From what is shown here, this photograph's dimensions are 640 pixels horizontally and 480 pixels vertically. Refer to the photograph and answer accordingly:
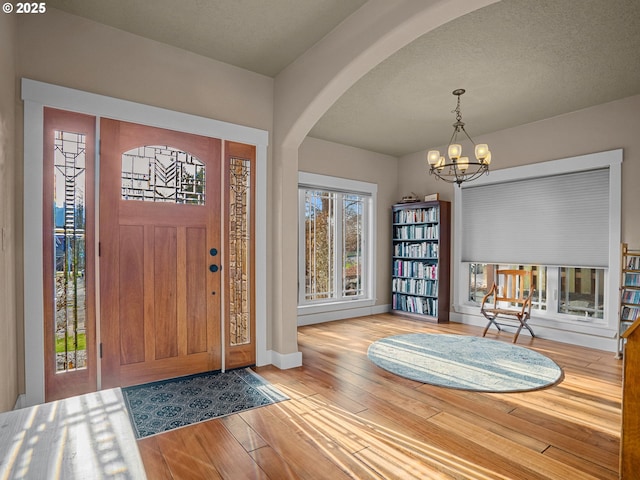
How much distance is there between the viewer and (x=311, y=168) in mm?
5625

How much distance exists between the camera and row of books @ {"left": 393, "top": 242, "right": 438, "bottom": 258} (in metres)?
5.97

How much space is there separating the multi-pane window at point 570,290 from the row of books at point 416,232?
1243 mm

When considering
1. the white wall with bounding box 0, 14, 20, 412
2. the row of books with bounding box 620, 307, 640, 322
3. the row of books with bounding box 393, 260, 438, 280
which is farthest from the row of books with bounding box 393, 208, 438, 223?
the white wall with bounding box 0, 14, 20, 412

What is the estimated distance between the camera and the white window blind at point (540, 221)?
4422mm

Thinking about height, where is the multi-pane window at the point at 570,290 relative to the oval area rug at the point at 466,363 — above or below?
above

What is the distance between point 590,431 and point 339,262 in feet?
13.6

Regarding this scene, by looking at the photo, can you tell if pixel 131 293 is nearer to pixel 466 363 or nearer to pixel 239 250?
pixel 239 250

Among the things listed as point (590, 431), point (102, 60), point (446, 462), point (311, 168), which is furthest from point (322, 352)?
point (102, 60)

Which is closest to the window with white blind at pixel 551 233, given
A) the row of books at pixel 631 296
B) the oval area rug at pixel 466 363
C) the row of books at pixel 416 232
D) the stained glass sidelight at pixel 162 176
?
the row of books at pixel 631 296

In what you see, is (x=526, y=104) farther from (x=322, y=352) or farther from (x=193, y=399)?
(x=193, y=399)

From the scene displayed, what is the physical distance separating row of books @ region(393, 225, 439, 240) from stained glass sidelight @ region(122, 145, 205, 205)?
13.2 feet

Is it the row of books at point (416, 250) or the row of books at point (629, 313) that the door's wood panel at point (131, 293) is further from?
the row of books at point (629, 313)

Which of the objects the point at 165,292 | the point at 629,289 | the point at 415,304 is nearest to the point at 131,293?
the point at 165,292

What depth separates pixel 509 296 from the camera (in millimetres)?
5379
